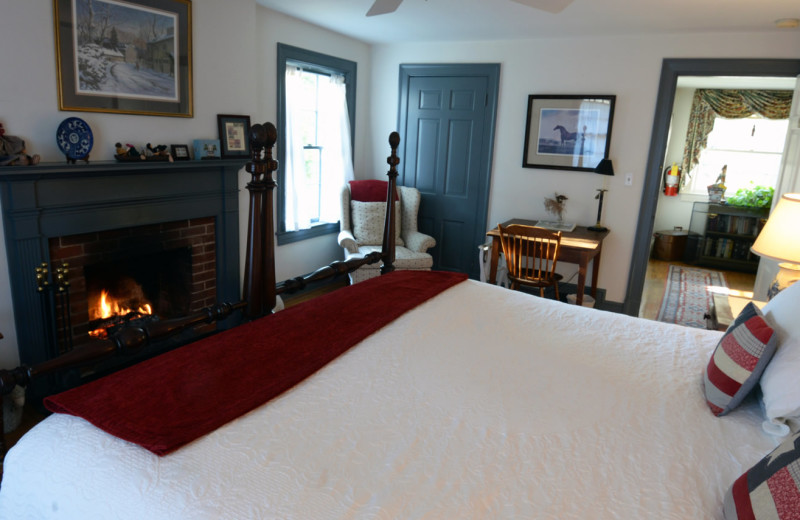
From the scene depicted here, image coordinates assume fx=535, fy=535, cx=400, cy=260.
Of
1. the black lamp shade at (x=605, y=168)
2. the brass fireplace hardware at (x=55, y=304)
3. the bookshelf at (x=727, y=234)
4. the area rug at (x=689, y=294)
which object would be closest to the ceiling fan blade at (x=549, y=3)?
the black lamp shade at (x=605, y=168)

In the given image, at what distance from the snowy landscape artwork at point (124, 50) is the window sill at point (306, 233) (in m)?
1.54

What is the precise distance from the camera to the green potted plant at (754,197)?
20.9ft

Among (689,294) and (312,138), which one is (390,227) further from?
(689,294)

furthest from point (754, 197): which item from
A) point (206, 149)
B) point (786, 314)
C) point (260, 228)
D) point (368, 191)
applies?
point (260, 228)

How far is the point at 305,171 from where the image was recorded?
15.2 feet

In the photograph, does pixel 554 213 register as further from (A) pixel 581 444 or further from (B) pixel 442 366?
(A) pixel 581 444

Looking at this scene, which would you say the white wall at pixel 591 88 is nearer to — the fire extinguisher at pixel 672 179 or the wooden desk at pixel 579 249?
the wooden desk at pixel 579 249

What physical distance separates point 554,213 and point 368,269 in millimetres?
1659

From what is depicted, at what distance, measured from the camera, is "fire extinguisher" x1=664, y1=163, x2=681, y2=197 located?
22.9ft

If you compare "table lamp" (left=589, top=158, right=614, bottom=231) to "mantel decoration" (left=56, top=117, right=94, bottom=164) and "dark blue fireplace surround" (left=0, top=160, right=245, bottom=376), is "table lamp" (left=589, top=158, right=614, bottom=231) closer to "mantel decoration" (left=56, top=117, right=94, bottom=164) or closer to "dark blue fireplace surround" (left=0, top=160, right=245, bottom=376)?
"dark blue fireplace surround" (left=0, top=160, right=245, bottom=376)

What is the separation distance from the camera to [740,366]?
1463 millimetres

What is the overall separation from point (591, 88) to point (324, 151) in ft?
7.62

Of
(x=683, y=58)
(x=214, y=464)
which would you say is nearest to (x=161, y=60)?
(x=214, y=464)

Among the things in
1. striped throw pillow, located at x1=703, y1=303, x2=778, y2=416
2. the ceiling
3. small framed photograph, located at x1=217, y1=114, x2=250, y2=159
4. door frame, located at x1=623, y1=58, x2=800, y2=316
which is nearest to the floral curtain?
door frame, located at x1=623, y1=58, x2=800, y2=316
